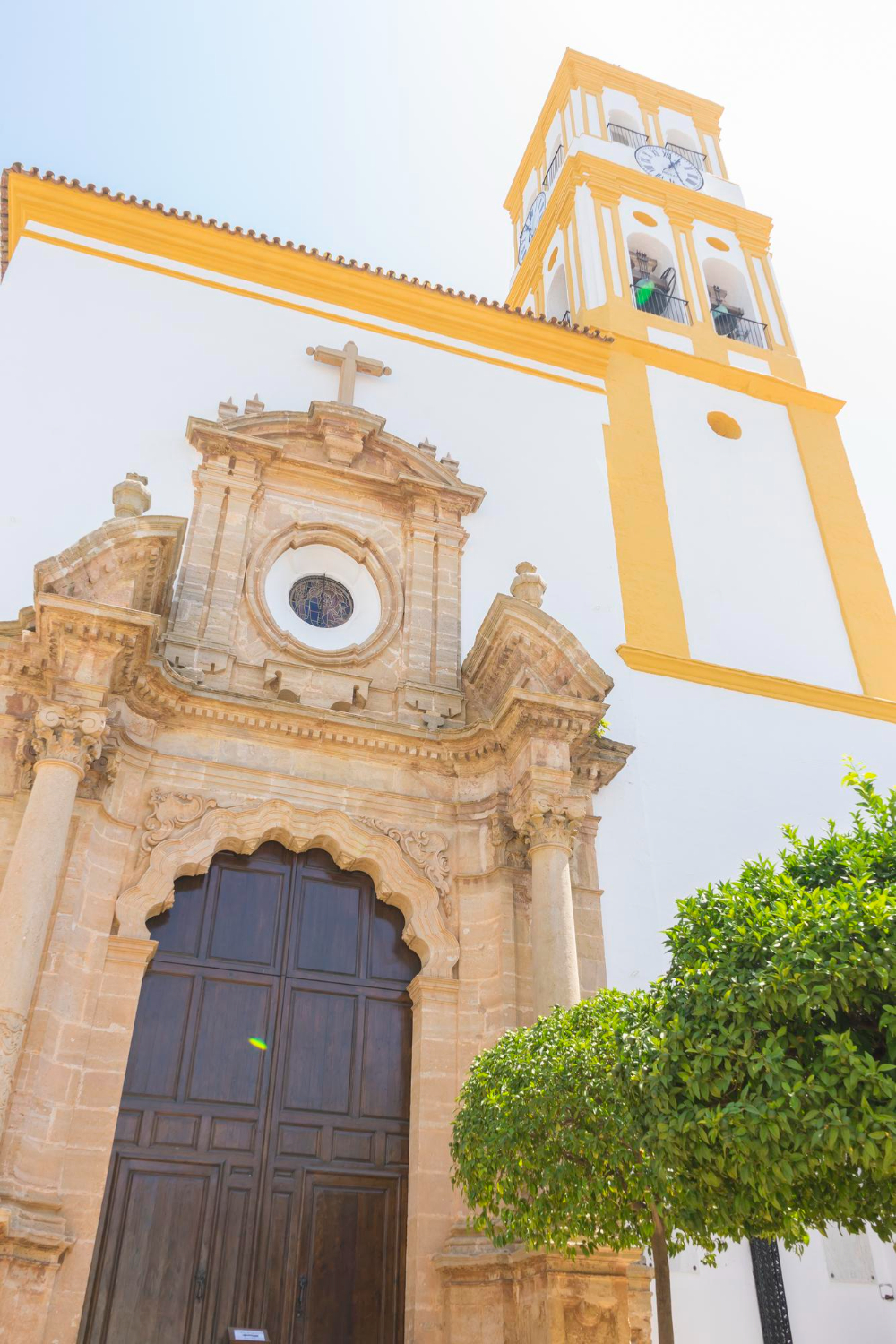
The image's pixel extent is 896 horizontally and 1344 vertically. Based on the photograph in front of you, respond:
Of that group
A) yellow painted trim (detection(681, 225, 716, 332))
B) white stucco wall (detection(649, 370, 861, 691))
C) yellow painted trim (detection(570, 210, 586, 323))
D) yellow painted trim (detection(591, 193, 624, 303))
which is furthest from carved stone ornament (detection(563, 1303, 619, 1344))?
yellow painted trim (detection(681, 225, 716, 332))

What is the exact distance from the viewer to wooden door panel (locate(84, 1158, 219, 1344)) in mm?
5742

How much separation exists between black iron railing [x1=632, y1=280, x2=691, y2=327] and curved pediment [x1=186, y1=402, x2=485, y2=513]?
4.85 m

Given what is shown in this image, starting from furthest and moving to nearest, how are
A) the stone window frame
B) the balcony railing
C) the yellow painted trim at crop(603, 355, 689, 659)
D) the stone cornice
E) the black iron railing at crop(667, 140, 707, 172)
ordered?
1. the black iron railing at crop(667, 140, 707, 172)
2. the balcony railing
3. the yellow painted trim at crop(603, 355, 689, 659)
4. the stone window frame
5. the stone cornice

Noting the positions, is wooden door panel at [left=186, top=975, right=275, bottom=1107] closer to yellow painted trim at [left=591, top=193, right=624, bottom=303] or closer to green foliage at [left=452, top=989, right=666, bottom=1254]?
green foliage at [left=452, top=989, right=666, bottom=1254]

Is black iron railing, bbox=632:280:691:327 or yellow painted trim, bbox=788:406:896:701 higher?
black iron railing, bbox=632:280:691:327

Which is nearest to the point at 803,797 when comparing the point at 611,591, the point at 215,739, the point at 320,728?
the point at 611,591

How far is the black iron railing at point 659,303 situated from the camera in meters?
13.2

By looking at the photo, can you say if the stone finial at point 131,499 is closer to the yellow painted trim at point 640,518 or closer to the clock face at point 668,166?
the yellow painted trim at point 640,518

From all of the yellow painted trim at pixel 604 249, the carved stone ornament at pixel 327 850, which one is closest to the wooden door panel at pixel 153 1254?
the carved stone ornament at pixel 327 850

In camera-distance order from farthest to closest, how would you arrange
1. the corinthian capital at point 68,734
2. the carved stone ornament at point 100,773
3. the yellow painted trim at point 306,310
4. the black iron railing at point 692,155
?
the black iron railing at point 692,155
the yellow painted trim at point 306,310
the carved stone ornament at point 100,773
the corinthian capital at point 68,734

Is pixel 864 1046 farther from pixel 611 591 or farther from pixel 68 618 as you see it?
pixel 611 591

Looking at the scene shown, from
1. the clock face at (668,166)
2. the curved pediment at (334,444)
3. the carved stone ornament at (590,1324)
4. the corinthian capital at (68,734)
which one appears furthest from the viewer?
the clock face at (668,166)

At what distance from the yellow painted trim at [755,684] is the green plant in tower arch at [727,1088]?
4270mm

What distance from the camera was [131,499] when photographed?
7516 mm
